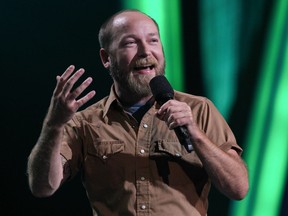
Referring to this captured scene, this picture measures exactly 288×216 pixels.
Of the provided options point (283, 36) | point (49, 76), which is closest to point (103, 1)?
point (49, 76)

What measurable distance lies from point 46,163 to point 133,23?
0.51m

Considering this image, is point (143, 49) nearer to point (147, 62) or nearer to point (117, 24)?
point (147, 62)

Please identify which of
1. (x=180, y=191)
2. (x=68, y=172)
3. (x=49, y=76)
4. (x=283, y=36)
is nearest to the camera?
(x=180, y=191)

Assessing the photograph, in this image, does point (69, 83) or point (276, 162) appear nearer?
point (69, 83)

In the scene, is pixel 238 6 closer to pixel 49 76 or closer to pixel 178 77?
pixel 178 77

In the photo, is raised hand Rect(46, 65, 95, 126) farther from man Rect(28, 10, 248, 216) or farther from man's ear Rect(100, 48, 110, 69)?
man's ear Rect(100, 48, 110, 69)

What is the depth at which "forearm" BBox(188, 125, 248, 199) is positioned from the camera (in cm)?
135

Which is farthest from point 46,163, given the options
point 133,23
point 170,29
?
point 170,29

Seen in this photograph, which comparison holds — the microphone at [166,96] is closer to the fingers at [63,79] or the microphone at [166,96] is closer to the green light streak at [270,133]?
the fingers at [63,79]

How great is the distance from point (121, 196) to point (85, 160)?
0.17m

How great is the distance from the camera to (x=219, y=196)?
6.14 ft

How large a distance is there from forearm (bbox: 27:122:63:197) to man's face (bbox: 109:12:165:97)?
312mm

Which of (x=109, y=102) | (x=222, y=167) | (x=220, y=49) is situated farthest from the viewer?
(x=220, y=49)

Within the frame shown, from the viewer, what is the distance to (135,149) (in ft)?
4.85
